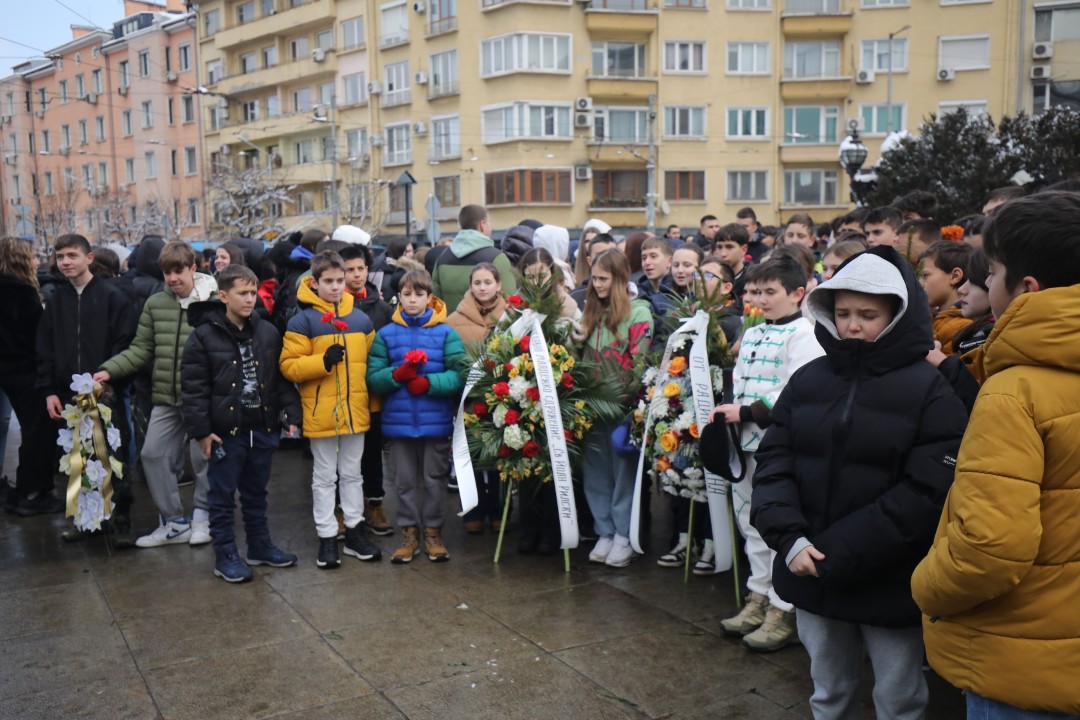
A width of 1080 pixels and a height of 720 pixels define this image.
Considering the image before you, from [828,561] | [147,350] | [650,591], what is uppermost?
[147,350]

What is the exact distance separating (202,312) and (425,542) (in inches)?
86.9

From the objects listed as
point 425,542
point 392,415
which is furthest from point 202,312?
point 425,542

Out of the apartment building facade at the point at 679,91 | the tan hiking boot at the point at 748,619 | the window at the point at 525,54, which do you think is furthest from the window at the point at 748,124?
the tan hiking boot at the point at 748,619

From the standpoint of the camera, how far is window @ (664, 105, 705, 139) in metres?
44.2

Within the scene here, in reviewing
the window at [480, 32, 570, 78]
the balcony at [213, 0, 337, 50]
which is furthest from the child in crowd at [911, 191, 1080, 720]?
the balcony at [213, 0, 337, 50]

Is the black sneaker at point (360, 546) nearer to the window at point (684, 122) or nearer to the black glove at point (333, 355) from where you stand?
the black glove at point (333, 355)

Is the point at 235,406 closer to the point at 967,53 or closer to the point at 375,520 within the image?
the point at 375,520

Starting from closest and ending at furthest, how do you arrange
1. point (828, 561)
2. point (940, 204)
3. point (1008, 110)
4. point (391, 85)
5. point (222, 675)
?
1. point (828, 561)
2. point (222, 675)
3. point (940, 204)
4. point (1008, 110)
5. point (391, 85)

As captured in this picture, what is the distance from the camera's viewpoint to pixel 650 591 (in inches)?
241

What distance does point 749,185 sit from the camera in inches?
1759

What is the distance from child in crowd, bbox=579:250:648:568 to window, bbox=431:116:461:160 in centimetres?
3853

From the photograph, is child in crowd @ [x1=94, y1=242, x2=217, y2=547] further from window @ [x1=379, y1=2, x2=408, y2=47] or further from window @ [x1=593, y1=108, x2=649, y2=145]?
window @ [x1=379, y1=2, x2=408, y2=47]

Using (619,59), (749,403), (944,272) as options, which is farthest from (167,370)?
(619,59)

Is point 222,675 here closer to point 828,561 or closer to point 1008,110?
point 828,561
